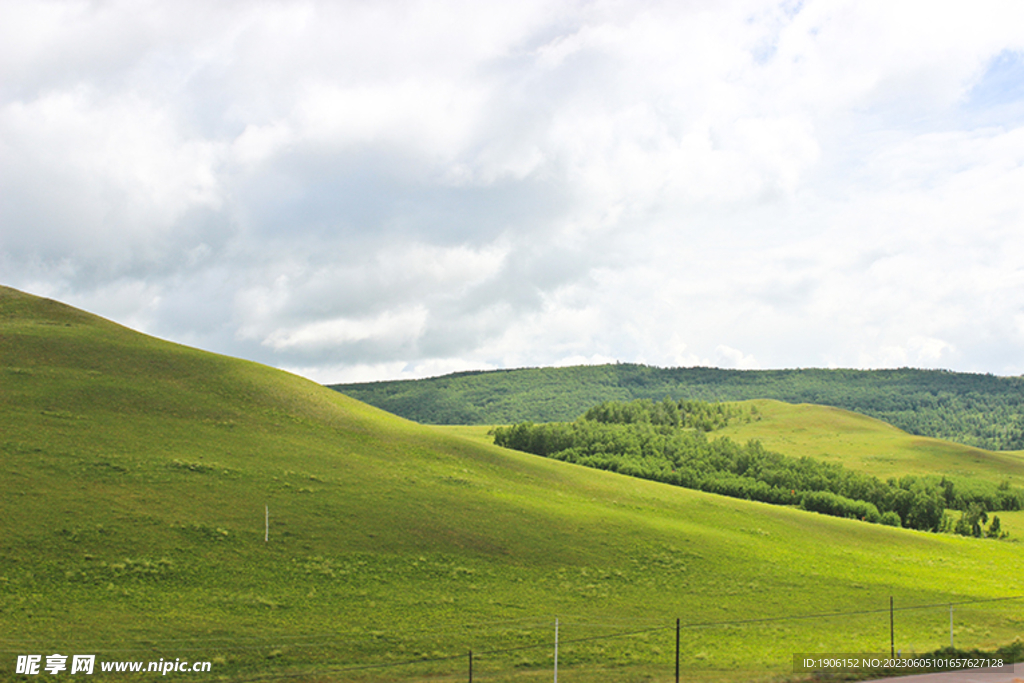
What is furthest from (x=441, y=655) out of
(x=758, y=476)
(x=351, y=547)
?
(x=758, y=476)

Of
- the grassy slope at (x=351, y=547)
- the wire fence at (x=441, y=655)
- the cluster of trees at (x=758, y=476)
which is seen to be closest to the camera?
the wire fence at (x=441, y=655)

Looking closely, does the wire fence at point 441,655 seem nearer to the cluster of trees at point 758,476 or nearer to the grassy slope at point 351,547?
the grassy slope at point 351,547

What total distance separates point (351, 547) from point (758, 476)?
8907 cm

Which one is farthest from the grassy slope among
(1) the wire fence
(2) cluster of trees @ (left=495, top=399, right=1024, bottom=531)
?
(2) cluster of trees @ (left=495, top=399, right=1024, bottom=531)

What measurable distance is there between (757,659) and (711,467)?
89812 millimetres

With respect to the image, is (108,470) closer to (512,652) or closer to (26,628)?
(26,628)

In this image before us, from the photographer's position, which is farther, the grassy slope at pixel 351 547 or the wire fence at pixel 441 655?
the grassy slope at pixel 351 547

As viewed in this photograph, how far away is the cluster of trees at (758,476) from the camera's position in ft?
340

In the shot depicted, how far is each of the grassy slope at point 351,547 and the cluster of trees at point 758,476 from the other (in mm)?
27048

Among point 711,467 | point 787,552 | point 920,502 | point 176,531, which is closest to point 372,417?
point 176,531

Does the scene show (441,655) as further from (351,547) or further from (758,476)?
(758,476)

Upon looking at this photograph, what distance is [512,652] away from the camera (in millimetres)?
33281

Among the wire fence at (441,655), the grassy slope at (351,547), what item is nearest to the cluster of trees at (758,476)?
the grassy slope at (351,547)

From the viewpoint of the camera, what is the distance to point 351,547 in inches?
1827
